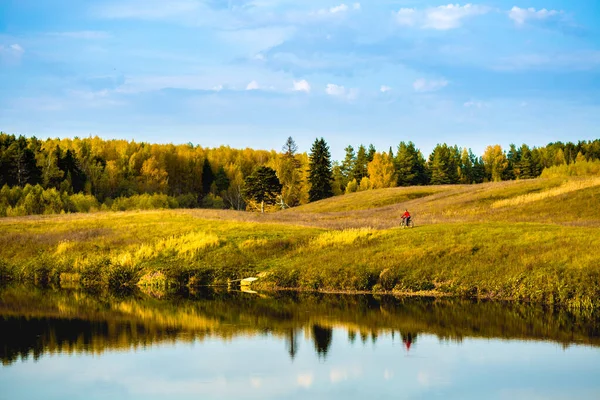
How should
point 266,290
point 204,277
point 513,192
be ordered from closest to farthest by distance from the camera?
1. point 266,290
2. point 204,277
3. point 513,192

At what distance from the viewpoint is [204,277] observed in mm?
43469

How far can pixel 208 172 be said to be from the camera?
173625mm

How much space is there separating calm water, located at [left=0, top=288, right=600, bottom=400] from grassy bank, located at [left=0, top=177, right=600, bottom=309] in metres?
1.87

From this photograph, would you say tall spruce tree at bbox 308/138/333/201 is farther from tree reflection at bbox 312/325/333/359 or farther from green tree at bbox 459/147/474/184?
tree reflection at bbox 312/325/333/359

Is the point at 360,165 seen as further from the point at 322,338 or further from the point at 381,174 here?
the point at 322,338

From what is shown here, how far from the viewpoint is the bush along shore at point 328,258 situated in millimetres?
35781

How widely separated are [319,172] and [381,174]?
13.4 m

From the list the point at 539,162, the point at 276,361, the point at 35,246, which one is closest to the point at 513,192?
the point at 35,246

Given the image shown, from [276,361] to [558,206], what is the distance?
45.9 m

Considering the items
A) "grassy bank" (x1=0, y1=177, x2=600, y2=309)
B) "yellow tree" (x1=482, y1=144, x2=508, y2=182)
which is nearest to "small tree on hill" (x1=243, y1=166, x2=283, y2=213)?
"grassy bank" (x1=0, y1=177, x2=600, y2=309)

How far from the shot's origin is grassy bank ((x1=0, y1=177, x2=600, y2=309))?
118 feet

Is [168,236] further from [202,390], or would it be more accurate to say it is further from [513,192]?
[513,192]

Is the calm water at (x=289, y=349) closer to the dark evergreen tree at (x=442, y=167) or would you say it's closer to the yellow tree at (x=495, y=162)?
the dark evergreen tree at (x=442, y=167)

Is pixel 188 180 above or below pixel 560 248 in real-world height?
above
